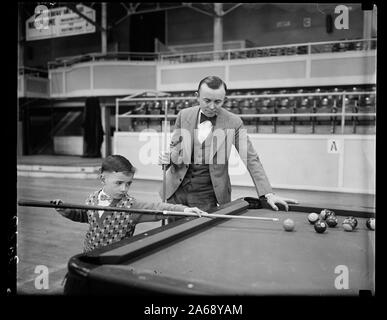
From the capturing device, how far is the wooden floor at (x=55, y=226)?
2.74m

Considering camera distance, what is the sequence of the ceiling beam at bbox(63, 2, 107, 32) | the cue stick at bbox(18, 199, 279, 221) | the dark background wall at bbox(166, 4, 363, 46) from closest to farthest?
the cue stick at bbox(18, 199, 279, 221)
the dark background wall at bbox(166, 4, 363, 46)
the ceiling beam at bbox(63, 2, 107, 32)

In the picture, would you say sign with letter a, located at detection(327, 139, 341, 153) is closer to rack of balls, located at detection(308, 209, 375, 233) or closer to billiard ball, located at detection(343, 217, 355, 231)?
rack of balls, located at detection(308, 209, 375, 233)

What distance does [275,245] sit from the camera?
1.63 meters

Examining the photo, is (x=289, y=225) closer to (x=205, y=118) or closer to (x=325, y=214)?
(x=325, y=214)

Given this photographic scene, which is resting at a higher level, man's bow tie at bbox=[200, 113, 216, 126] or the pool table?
man's bow tie at bbox=[200, 113, 216, 126]

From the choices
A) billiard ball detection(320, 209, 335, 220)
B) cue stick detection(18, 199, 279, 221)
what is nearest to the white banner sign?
cue stick detection(18, 199, 279, 221)

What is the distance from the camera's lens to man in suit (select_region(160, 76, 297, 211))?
2590 millimetres

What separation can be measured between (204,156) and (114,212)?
88cm

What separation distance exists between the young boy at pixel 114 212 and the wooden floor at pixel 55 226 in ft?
1.30

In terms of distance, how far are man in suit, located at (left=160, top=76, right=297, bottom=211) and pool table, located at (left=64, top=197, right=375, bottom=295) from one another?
714mm

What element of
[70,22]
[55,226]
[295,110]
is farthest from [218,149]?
[70,22]
